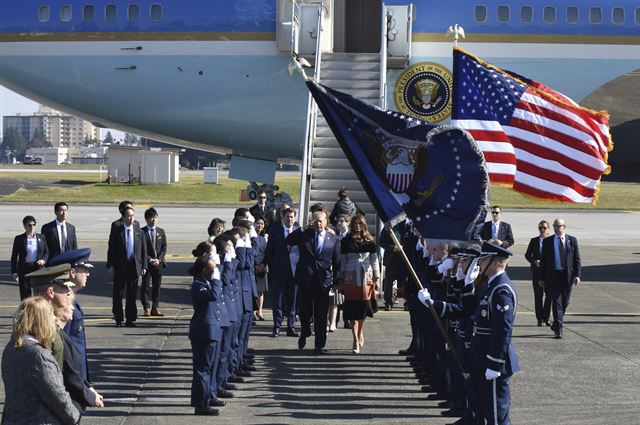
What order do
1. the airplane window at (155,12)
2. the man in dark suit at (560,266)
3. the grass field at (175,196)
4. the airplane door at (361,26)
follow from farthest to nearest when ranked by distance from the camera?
the grass field at (175,196), the airplane door at (361,26), the airplane window at (155,12), the man in dark suit at (560,266)

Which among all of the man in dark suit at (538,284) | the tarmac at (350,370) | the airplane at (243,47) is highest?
the airplane at (243,47)

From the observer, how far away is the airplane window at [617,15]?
19.9 meters

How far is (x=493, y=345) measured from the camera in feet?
27.5

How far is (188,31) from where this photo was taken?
64.3 feet

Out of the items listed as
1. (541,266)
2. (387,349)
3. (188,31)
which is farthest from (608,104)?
(387,349)

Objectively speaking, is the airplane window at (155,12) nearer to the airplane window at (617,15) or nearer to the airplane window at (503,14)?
the airplane window at (503,14)

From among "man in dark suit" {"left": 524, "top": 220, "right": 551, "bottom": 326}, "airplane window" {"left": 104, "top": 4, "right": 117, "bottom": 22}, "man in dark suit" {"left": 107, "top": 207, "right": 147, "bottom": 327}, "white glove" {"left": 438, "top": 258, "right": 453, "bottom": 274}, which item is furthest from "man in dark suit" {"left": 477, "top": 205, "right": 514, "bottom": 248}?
"airplane window" {"left": 104, "top": 4, "right": 117, "bottom": 22}

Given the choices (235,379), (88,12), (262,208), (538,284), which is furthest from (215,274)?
(88,12)

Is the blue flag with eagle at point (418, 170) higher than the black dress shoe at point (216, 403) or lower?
higher

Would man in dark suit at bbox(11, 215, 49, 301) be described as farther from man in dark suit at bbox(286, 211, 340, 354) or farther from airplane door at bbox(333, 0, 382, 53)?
airplane door at bbox(333, 0, 382, 53)

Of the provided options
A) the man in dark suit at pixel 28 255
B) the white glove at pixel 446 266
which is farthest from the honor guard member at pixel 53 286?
the man in dark suit at pixel 28 255

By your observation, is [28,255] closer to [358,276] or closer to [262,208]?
[358,276]

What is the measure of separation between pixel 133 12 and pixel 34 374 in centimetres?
1474

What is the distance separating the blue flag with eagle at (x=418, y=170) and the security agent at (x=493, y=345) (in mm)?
1395
